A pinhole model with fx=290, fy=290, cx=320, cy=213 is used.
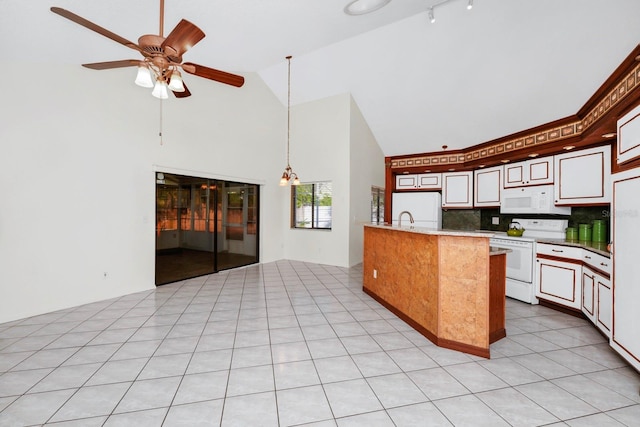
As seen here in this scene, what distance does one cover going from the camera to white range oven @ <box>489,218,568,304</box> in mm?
4144

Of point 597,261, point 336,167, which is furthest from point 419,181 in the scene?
point 597,261

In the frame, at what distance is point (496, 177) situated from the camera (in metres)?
5.52

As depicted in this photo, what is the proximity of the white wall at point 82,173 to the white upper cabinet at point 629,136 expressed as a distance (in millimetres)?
5805

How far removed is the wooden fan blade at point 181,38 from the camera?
80.1 inches

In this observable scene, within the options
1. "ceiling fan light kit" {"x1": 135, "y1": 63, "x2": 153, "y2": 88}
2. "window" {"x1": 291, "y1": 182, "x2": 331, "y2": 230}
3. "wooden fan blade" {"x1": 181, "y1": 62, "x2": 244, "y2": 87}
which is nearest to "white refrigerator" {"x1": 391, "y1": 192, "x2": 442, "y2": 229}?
"window" {"x1": 291, "y1": 182, "x2": 331, "y2": 230}

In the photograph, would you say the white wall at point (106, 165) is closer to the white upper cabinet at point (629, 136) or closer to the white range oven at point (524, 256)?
the white range oven at point (524, 256)

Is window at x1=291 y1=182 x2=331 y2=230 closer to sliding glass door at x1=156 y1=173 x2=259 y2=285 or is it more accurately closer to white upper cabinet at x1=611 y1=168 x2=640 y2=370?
sliding glass door at x1=156 y1=173 x2=259 y2=285

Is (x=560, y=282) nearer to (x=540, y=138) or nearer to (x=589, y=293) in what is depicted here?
(x=589, y=293)

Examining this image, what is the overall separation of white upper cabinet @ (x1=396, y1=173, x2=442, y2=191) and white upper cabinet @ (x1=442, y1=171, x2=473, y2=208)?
0.16 m

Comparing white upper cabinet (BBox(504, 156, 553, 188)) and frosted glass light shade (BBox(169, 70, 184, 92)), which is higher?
frosted glass light shade (BBox(169, 70, 184, 92))

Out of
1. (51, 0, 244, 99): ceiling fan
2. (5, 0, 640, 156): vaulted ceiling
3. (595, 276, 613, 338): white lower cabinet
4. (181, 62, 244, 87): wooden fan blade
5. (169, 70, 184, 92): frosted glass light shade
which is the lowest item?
(595, 276, 613, 338): white lower cabinet

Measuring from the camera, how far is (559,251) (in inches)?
151

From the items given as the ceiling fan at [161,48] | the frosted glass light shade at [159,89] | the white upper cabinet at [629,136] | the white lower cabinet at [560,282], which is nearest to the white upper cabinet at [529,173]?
the white lower cabinet at [560,282]

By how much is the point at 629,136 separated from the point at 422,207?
13.7ft
